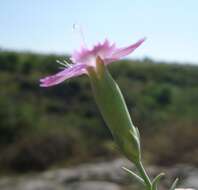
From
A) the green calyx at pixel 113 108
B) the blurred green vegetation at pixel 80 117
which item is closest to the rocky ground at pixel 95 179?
the blurred green vegetation at pixel 80 117

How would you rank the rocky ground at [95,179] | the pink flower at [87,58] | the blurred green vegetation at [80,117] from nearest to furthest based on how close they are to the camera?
the pink flower at [87,58] < the rocky ground at [95,179] < the blurred green vegetation at [80,117]

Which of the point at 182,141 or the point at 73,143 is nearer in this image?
the point at 182,141

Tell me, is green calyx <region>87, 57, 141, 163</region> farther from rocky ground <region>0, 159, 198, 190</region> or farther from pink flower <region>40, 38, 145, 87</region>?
rocky ground <region>0, 159, 198, 190</region>

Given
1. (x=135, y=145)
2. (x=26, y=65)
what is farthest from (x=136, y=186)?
(x=26, y=65)

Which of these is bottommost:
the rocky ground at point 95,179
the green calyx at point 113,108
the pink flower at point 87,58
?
the rocky ground at point 95,179

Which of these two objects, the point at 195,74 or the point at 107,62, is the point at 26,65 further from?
the point at 107,62

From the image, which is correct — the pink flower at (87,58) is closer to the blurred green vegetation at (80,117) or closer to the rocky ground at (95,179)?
the rocky ground at (95,179)
